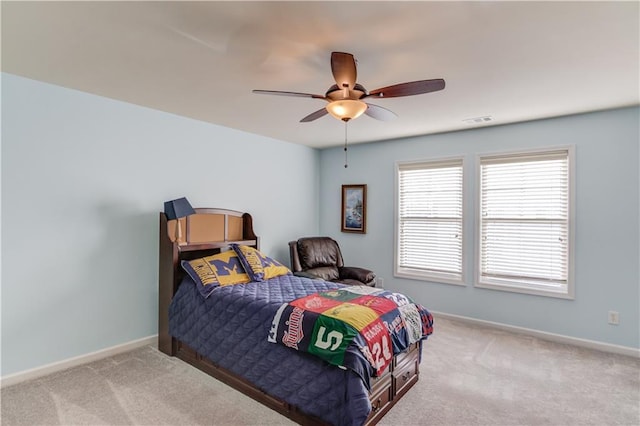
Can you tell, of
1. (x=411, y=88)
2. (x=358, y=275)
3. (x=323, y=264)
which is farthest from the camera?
(x=323, y=264)

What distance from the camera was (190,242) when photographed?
12.2 ft

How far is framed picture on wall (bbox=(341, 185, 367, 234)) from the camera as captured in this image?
525 centimetres

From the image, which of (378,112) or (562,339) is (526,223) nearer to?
(562,339)

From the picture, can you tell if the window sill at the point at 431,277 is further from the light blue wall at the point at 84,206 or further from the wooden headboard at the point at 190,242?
the light blue wall at the point at 84,206

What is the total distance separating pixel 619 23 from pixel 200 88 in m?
2.91

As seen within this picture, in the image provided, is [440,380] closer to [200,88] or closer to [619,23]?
[619,23]

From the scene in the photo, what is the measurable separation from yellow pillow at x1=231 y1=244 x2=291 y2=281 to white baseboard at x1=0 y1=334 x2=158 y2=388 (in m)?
1.29

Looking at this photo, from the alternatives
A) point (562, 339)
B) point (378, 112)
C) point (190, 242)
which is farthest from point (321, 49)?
point (562, 339)

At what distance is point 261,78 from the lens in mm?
2693

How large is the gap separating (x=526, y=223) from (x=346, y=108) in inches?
117

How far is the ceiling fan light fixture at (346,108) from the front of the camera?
221cm

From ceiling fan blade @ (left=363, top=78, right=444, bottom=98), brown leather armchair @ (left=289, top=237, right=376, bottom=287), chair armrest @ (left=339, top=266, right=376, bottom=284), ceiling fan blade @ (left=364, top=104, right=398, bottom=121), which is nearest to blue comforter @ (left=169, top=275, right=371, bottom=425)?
brown leather armchair @ (left=289, top=237, right=376, bottom=287)

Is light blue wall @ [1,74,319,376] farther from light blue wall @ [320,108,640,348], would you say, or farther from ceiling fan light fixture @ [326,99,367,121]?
light blue wall @ [320,108,640,348]

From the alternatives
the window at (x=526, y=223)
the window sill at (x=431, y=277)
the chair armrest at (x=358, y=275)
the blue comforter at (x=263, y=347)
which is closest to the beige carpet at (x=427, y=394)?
the blue comforter at (x=263, y=347)
